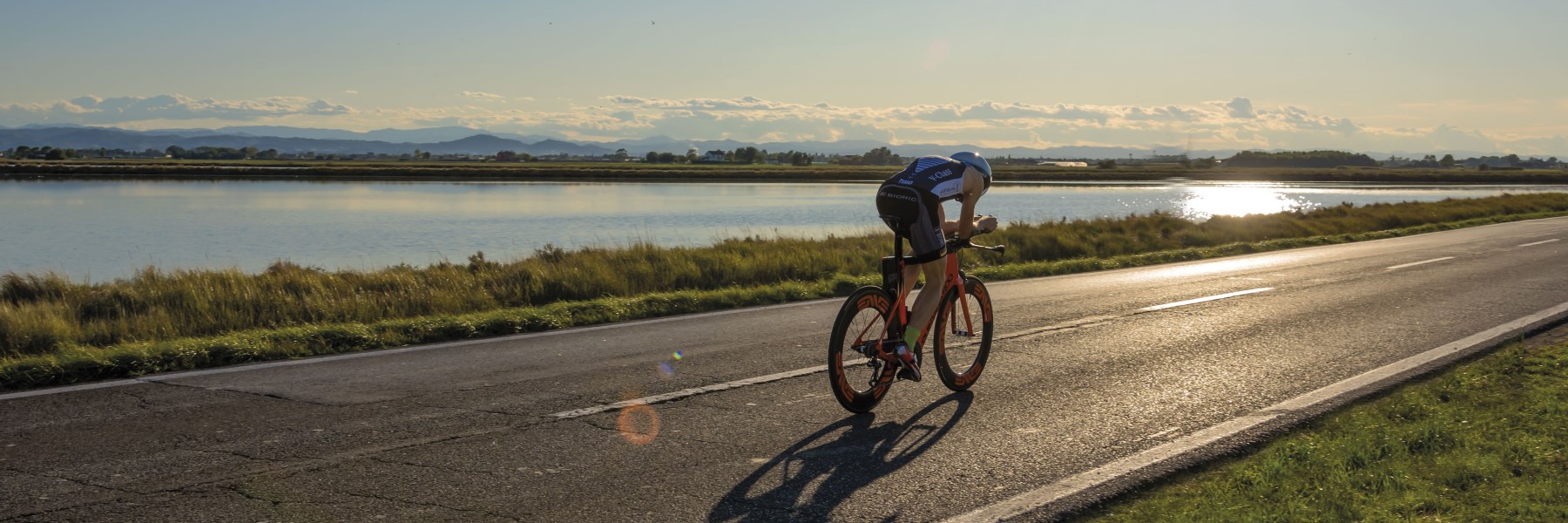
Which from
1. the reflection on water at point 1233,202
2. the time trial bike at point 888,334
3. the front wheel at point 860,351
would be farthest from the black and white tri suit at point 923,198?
the reflection on water at point 1233,202

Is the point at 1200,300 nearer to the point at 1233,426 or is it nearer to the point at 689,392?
the point at 1233,426

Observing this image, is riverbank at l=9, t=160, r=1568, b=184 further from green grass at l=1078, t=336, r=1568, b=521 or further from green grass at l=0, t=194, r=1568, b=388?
green grass at l=1078, t=336, r=1568, b=521

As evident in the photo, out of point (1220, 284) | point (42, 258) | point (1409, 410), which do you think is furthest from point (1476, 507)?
point (42, 258)

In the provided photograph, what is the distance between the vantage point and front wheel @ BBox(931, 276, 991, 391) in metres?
7.32

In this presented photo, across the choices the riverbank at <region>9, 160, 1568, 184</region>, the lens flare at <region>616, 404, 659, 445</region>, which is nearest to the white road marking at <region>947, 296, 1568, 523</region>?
the lens flare at <region>616, 404, 659, 445</region>

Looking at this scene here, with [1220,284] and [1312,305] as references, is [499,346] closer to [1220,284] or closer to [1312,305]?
[1312,305]

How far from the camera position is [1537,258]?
62.4 feet

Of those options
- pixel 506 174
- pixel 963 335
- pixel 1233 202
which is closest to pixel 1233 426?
pixel 963 335

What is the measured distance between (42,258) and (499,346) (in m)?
25.3

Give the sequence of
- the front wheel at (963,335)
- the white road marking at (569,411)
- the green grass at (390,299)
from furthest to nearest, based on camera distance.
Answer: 1. the green grass at (390,299)
2. the front wheel at (963,335)
3. the white road marking at (569,411)

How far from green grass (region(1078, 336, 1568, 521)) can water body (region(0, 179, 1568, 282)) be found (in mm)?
16197

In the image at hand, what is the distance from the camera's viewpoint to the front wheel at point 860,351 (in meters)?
6.52

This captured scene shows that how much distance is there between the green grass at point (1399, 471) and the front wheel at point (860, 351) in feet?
6.38

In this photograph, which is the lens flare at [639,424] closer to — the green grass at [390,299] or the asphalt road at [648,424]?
the asphalt road at [648,424]
